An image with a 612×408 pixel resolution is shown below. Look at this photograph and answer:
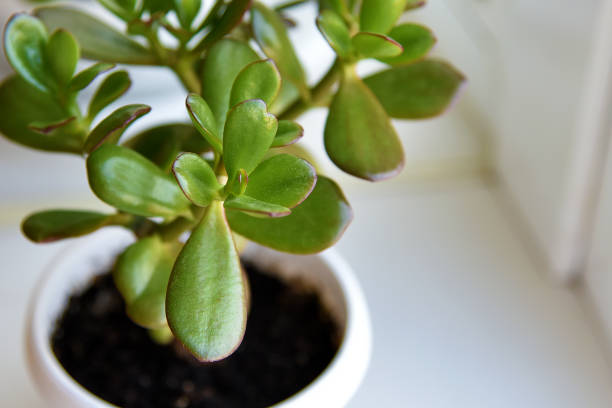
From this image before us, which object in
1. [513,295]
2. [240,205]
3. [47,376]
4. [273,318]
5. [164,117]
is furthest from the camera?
[164,117]

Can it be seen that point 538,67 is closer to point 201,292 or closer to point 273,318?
point 273,318

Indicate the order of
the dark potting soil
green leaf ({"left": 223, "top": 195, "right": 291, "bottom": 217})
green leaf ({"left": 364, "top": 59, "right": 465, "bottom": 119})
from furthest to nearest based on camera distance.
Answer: the dark potting soil < green leaf ({"left": 364, "top": 59, "right": 465, "bottom": 119}) < green leaf ({"left": 223, "top": 195, "right": 291, "bottom": 217})

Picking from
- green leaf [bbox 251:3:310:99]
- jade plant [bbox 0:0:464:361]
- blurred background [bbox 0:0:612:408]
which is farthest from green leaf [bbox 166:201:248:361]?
blurred background [bbox 0:0:612:408]

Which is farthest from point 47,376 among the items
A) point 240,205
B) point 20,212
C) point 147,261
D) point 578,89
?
point 578,89

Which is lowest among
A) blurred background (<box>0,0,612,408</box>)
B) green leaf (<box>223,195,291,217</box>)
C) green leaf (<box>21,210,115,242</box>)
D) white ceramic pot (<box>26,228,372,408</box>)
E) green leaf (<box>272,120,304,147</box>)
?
blurred background (<box>0,0,612,408</box>)

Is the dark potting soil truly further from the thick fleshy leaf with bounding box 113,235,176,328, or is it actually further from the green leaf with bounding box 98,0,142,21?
the green leaf with bounding box 98,0,142,21

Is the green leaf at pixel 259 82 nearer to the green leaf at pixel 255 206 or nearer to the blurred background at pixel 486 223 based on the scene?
the green leaf at pixel 255 206

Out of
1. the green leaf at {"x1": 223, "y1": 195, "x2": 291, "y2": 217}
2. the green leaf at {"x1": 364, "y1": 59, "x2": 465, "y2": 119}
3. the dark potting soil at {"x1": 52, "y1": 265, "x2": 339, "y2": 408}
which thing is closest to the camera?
the green leaf at {"x1": 223, "y1": 195, "x2": 291, "y2": 217}

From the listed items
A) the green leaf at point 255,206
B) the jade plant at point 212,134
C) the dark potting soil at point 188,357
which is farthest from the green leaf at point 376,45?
the dark potting soil at point 188,357
